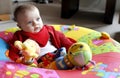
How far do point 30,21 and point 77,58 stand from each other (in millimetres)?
314

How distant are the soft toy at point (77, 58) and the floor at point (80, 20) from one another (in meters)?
1.16

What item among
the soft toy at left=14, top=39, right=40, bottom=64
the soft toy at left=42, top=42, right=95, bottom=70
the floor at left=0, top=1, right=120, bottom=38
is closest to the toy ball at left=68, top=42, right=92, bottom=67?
the soft toy at left=42, top=42, right=95, bottom=70

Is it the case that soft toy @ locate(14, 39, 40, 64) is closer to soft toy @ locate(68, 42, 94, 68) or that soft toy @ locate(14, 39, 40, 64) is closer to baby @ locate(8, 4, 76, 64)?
baby @ locate(8, 4, 76, 64)

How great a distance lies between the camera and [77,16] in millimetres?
2799

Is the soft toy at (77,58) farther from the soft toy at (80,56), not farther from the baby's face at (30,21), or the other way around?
the baby's face at (30,21)

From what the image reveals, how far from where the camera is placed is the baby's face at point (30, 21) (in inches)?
49.1

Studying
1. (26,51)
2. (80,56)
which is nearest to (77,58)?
(80,56)

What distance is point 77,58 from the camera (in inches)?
43.8

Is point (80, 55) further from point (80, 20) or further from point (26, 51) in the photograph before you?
point (80, 20)

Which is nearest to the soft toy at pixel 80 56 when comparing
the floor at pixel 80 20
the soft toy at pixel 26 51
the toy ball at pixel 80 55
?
the toy ball at pixel 80 55

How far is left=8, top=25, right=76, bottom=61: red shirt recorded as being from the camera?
125 cm

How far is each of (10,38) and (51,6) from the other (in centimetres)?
182

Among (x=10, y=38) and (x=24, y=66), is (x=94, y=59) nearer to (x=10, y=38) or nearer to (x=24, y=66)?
(x=24, y=66)

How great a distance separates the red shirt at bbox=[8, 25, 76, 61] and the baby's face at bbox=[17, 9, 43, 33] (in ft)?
0.11
